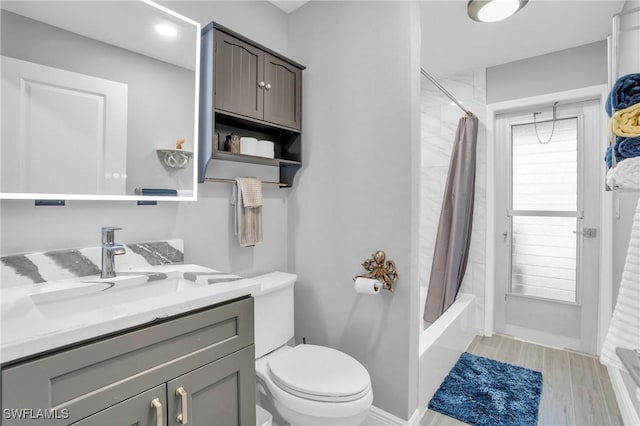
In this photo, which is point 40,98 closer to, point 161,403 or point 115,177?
point 115,177

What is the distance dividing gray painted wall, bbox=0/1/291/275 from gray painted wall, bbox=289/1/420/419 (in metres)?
0.15

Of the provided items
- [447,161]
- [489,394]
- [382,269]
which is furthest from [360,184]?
[447,161]

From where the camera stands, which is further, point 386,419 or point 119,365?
point 386,419

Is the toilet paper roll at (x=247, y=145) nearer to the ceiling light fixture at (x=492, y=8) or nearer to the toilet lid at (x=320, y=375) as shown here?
the toilet lid at (x=320, y=375)

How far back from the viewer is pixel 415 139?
163 cm

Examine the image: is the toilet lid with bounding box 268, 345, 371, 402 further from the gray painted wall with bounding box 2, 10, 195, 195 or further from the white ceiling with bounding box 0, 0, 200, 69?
the white ceiling with bounding box 0, 0, 200, 69

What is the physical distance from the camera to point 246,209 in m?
1.76

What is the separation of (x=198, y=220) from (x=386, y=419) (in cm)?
143

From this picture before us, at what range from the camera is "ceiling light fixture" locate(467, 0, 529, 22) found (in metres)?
1.80

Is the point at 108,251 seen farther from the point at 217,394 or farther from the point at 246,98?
the point at 246,98

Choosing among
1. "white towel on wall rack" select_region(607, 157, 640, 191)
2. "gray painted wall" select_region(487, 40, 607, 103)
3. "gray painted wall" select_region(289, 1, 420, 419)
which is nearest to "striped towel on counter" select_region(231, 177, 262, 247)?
"gray painted wall" select_region(289, 1, 420, 419)

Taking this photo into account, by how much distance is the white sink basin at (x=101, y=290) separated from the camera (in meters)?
1.05

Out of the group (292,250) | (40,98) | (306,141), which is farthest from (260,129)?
(40,98)

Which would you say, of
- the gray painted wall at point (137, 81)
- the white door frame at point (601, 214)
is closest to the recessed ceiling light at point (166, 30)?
the gray painted wall at point (137, 81)
